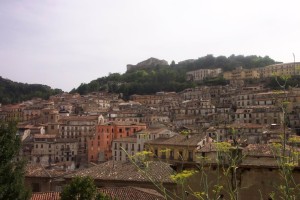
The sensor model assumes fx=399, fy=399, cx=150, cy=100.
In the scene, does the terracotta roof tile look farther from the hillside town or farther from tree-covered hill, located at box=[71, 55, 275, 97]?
tree-covered hill, located at box=[71, 55, 275, 97]

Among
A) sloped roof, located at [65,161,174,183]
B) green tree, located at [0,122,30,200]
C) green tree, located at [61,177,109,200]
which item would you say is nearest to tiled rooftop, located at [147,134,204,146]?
sloped roof, located at [65,161,174,183]

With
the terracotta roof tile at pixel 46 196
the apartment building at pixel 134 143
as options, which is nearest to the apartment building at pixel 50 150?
the apartment building at pixel 134 143

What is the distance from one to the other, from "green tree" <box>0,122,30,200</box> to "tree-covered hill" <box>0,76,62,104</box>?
353 feet

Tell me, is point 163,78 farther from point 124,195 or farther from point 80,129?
point 124,195

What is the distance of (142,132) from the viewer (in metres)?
44.3

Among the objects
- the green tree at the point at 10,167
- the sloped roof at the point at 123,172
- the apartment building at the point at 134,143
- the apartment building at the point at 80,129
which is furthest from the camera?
the apartment building at the point at 80,129

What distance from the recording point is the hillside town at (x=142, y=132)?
24.3 metres

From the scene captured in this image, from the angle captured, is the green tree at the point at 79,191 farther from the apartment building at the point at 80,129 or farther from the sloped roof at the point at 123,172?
the apartment building at the point at 80,129

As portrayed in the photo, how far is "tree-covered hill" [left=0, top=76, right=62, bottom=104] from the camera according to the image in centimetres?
12358

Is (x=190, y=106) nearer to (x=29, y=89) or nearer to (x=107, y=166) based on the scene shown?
(x=107, y=166)

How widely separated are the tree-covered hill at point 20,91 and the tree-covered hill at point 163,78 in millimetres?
10748

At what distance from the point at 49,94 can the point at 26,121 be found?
133 feet

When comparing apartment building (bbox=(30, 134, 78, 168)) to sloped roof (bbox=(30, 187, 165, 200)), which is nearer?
sloped roof (bbox=(30, 187, 165, 200))

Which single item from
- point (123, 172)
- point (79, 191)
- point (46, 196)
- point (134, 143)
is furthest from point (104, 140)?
point (79, 191)
